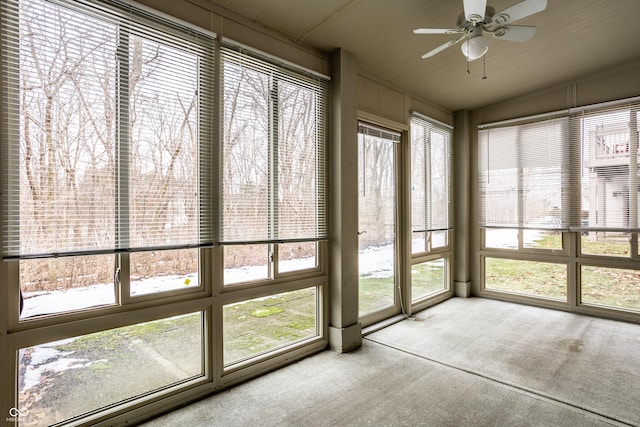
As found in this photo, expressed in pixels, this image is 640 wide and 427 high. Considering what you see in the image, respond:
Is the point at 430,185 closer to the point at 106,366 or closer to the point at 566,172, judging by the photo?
the point at 566,172

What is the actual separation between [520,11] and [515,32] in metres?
0.30

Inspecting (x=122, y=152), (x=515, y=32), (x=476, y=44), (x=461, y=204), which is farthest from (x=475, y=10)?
(x=461, y=204)

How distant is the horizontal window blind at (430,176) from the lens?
4.41 m

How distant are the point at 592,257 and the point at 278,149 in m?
4.16

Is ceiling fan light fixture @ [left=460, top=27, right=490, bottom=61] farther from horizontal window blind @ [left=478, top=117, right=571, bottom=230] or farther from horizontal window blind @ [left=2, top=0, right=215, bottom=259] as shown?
horizontal window blind @ [left=478, top=117, right=571, bottom=230]

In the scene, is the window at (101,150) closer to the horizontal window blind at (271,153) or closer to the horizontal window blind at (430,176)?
the horizontal window blind at (271,153)

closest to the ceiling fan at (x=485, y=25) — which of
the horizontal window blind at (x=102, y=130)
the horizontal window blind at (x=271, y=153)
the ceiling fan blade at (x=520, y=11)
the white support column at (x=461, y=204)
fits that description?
the ceiling fan blade at (x=520, y=11)

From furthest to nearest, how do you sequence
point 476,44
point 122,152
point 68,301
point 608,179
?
1. point 608,179
2. point 476,44
3. point 122,152
4. point 68,301

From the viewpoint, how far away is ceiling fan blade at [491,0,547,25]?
2080 mm

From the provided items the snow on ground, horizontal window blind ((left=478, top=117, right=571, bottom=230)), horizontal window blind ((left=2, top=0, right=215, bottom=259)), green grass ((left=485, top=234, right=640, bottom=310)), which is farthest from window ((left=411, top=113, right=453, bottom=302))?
horizontal window blind ((left=2, top=0, right=215, bottom=259))

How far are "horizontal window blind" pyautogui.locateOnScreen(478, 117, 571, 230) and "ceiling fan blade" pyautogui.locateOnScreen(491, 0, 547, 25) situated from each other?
2790 mm

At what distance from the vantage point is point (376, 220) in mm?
3912

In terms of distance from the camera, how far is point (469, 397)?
238 centimetres

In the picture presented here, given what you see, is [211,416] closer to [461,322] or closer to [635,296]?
[461,322]
